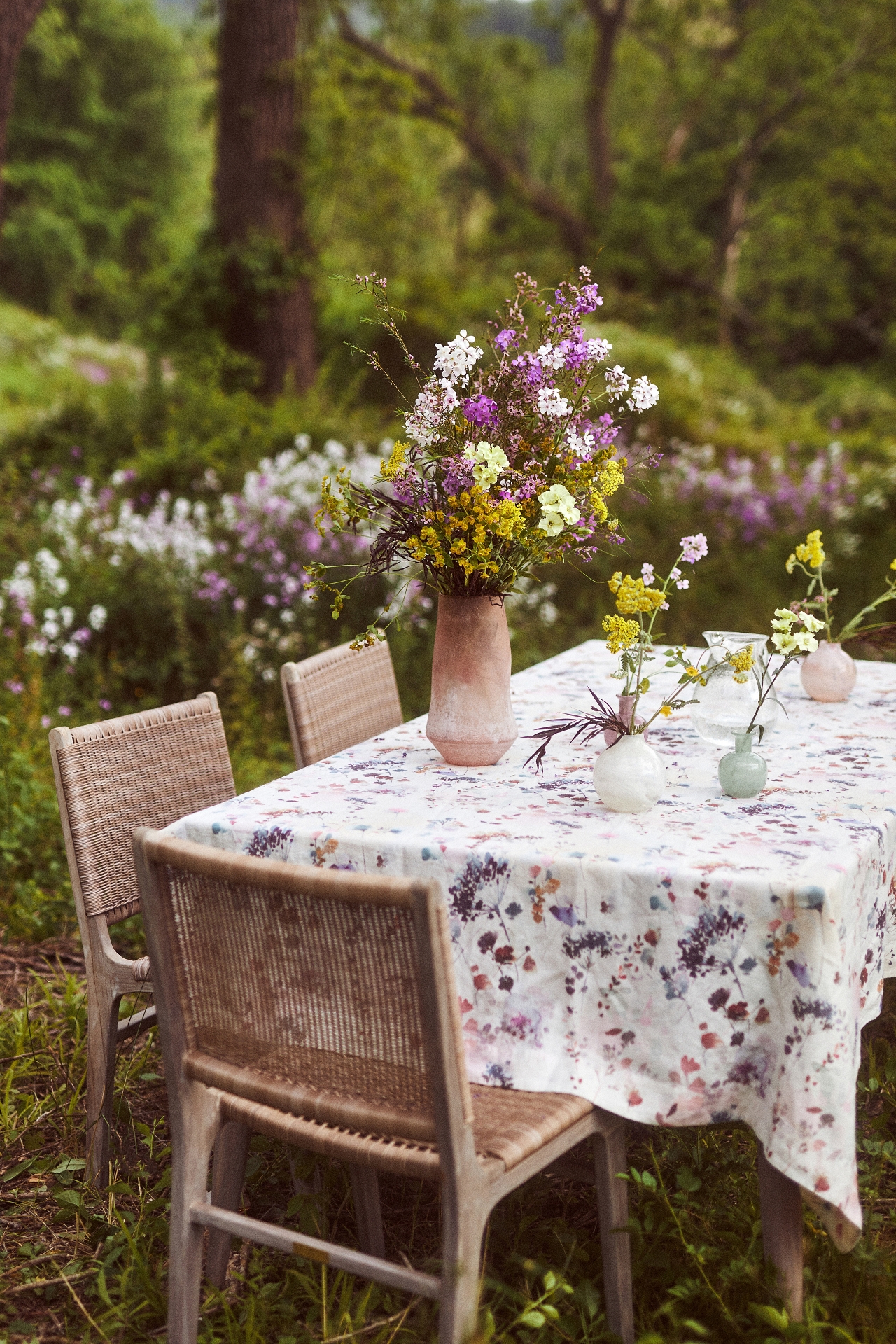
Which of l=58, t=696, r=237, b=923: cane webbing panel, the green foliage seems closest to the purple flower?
l=58, t=696, r=237, b=923: cane webbing panel

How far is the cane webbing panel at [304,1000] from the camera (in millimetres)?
1529

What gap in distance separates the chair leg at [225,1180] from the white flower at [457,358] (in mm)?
1397

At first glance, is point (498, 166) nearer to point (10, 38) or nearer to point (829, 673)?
point (10, 38)

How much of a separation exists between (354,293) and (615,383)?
6.36 meters

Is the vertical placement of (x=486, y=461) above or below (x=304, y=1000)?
above

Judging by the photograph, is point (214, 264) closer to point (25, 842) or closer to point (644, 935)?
point (25, 842)

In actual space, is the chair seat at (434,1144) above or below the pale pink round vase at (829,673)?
below

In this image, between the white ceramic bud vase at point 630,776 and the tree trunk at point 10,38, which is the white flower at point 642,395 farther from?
the tree trunk at point 10,38

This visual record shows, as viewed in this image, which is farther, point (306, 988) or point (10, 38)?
point (10, 38)

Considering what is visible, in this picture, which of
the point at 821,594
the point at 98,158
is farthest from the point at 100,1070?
the point at 98,158

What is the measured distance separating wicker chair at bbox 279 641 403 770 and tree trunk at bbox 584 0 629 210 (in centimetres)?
1542

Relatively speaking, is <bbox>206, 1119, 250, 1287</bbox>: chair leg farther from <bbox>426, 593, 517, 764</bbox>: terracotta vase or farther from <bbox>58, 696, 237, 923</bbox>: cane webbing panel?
<bbox>426, 593, 517, 764</bbox>: terracotta vase

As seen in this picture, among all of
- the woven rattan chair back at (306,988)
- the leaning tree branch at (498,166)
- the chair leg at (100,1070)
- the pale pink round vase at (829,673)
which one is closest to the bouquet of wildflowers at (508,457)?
the woven rattan chair back at (306,988)

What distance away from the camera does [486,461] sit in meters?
2.02
